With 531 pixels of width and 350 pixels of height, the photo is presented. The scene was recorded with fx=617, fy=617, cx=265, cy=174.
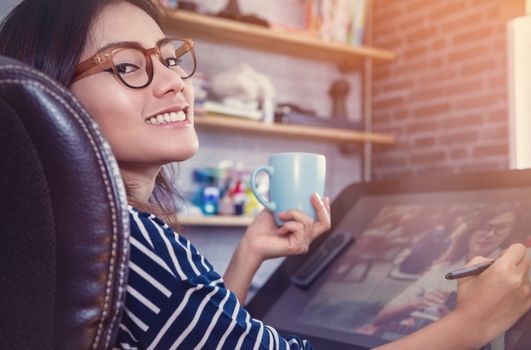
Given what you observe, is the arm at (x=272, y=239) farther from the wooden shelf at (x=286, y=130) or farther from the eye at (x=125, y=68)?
the wooden shelf at (x=286, y=130)

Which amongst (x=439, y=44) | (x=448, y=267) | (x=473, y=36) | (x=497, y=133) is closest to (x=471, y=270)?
(x=448, y=267)

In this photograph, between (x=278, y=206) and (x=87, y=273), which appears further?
(x=278, y=206)

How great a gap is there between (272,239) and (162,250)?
0.39 meters

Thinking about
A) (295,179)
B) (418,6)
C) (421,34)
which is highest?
(418,6)

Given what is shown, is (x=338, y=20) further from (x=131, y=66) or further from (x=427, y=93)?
(x=131, y=66)

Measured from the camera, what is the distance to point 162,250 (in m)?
0.71

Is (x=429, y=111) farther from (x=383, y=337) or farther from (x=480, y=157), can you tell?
(x=383, y=337)

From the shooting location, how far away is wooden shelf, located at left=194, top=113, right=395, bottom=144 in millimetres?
2877

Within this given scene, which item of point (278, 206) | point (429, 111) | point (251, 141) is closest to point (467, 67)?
point (429, 111)

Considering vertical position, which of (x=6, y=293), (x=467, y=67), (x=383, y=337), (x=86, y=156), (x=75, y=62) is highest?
(x=467, y=67)

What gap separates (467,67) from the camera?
3154 millimetres

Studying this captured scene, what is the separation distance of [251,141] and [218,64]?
446mm

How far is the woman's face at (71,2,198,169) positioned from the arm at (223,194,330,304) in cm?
23

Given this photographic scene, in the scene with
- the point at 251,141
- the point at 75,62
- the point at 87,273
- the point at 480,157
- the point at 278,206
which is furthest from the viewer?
the point at 251,141
